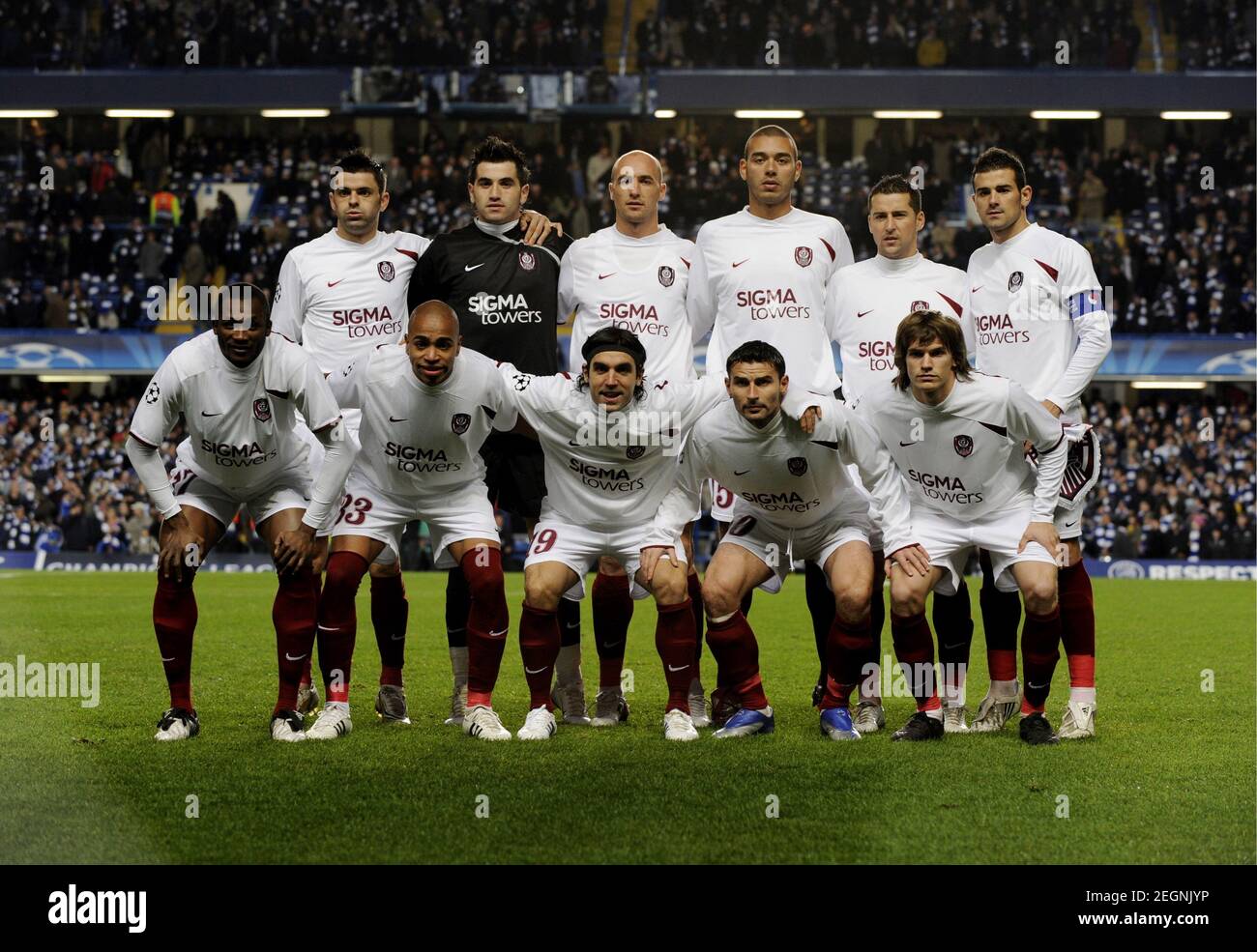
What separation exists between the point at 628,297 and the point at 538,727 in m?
2.13

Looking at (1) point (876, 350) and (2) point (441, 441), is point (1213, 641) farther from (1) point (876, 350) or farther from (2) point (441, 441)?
(2) point (441, 441)

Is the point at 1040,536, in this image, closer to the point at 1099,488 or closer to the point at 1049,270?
the point at 1049,270

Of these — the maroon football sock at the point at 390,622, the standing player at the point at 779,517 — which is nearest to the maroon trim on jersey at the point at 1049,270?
the standing player at the point at 779,517

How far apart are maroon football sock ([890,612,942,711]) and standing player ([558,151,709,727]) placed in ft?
3.35

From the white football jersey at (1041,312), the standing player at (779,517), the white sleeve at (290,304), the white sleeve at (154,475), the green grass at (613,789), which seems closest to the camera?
the green grass at (613,789)

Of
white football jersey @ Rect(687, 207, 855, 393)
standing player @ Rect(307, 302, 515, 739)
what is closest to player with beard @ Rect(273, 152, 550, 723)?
standing player @ Rect(307, 302, 515, 739)

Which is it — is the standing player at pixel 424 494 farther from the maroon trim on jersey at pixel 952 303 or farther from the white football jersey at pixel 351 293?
the maroon trim on jersey at pixel 952 303

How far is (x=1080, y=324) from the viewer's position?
7.38m

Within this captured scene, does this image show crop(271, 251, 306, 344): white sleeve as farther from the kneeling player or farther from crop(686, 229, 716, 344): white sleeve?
the kneeling player

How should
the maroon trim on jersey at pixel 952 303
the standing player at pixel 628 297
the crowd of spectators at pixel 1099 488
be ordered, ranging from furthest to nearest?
the crowd of spectators at pixel 1099 488 → the maroon trim on jersey at pixel 952 303 → the standing player at pixel 628 297

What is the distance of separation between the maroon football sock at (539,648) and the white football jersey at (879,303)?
6.34ft

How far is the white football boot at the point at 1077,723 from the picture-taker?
7141 millimetres

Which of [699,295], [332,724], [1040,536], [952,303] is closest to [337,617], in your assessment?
[332,724]
